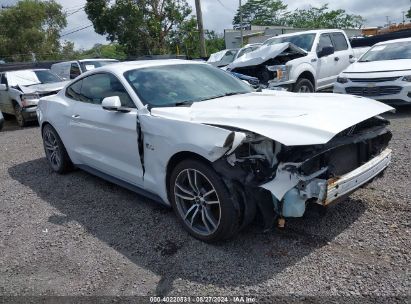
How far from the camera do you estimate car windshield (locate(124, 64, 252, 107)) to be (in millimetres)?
3992

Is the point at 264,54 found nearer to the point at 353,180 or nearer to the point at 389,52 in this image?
the point at 389,52

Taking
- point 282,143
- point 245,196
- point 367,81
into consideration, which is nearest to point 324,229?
point 245,196

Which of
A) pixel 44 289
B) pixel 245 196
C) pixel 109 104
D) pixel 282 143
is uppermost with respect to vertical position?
pixel 109 104

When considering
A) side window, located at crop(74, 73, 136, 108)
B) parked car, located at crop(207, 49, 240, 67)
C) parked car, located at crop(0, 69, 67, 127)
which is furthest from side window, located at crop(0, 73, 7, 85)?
side window, located at crop(74, 73, 136, 108)

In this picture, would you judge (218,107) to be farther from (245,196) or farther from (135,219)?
(135,219)

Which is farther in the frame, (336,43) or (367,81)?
(336,43)

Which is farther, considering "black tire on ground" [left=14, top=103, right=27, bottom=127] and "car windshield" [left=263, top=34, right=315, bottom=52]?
"black tire on ground" [left=14, top=103, right=27, bottom=127]

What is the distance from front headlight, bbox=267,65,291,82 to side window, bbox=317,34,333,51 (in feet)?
5.59

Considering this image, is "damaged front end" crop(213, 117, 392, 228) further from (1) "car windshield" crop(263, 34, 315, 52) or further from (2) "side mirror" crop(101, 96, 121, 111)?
(1) "car windshield" crop(263, 34, 315, 52)

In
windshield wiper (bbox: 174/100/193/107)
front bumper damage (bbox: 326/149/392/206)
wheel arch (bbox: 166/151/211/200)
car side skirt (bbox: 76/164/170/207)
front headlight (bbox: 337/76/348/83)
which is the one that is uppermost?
windshield wiper (bbox: 174/100/193/107)

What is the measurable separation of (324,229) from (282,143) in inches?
45.3

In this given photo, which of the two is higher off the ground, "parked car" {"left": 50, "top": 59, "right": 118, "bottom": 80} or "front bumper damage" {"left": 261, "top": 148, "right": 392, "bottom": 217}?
"parked car" {"left": 50, "top": 59, "right": 118, "bottom": 80}

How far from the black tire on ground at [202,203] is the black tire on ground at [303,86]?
19.5ft

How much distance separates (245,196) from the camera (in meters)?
3.11
